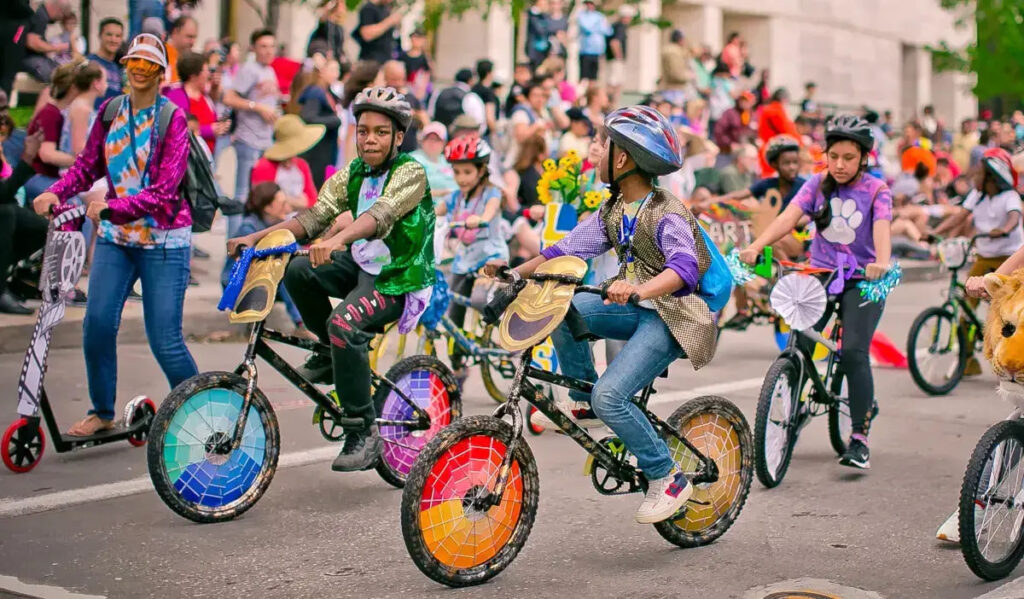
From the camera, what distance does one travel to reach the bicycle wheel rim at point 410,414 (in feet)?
23.3

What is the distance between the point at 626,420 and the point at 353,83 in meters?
7.83

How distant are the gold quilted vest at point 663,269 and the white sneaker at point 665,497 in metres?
0.48

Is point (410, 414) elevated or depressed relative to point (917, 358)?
elevated

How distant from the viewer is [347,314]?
21.5 ft

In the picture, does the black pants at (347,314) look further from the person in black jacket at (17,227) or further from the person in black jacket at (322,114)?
the person in black jacket at (322,114)

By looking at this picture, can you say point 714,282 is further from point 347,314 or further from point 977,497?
point 347,314

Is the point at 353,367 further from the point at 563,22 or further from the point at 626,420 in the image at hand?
the point at 563,22

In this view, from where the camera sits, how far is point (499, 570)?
5.52 m

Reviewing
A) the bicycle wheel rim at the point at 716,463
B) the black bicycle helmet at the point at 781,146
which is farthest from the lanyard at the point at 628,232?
the black bicycle helmet at the point at 781,146

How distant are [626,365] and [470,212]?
14.3 feet

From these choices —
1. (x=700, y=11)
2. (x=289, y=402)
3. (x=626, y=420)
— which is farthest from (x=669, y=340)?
(x=700, y=11)

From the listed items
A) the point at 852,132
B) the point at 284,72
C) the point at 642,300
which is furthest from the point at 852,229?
the point at 284,72

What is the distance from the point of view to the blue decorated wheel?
19.8 ft

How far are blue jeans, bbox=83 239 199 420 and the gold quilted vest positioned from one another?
265 centimetres
